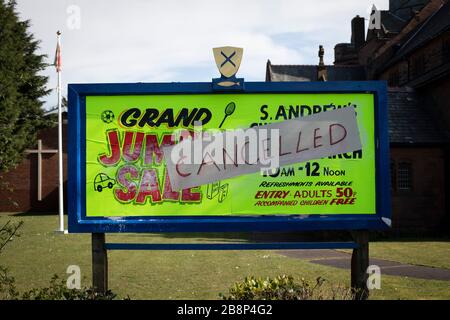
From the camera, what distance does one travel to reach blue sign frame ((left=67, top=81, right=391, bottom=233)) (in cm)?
652

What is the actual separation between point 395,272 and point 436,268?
1390mm

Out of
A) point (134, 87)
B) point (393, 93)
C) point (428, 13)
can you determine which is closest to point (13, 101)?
point (393, 93)

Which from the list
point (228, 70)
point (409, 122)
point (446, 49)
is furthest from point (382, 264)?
point (446, 49)

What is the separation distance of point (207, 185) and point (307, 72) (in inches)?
2167

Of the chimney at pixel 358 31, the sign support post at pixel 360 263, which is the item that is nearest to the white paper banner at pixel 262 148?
the sign support post at pixel 360 263

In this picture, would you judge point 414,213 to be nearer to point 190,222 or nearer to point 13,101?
point 190,222

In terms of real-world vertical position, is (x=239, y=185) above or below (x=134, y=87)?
below

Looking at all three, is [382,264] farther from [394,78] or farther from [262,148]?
[394,78]

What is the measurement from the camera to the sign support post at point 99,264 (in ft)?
21.3

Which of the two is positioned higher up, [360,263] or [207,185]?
[207,185]

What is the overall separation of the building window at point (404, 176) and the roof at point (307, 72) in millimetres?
34189

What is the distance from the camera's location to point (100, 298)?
5410 millimetres

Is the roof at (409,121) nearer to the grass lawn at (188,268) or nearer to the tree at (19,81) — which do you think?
the grass lawn at (188,268)

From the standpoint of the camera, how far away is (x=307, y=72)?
5947 cm
